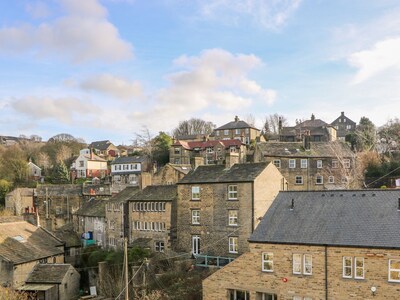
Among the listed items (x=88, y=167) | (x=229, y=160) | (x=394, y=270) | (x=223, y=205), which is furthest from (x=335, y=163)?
(x=88, y=167)

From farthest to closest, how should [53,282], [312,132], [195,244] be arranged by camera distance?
[312,132] < [195,244] < [53,282]

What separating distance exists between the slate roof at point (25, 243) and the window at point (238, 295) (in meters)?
20.9

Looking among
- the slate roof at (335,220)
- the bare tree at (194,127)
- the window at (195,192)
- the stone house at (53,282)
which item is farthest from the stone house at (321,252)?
the bare tree at (194,127)

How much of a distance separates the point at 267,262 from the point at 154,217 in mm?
18774

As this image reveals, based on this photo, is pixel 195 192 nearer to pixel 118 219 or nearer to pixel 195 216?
pixel 195 216

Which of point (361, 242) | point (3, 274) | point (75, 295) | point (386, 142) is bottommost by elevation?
point (75, 295)

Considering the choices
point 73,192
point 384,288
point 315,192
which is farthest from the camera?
point 73,192

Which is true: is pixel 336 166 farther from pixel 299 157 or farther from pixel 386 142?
pixel 386 142

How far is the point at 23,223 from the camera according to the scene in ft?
159

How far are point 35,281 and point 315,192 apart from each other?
27182 millimetres

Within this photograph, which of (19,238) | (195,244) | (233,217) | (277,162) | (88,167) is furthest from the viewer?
(88,167)

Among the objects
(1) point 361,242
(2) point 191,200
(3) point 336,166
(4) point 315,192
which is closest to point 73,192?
(2) point 191,200

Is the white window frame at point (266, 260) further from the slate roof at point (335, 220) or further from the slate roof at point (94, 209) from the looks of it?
the slate roof at point (94, 209)

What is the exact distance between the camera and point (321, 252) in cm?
2723
